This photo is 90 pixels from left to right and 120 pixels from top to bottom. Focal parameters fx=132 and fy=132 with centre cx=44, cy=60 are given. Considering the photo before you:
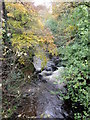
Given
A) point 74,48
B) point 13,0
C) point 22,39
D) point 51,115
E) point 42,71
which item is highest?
point 13,0

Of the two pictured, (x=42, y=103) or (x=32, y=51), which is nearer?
(x=42, y=103)

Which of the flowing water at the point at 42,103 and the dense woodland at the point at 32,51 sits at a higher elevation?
the dense woodland at the point at 32,51

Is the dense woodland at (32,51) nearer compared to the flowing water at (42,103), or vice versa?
the dense woodland at (32,51)

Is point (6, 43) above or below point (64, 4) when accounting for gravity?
below

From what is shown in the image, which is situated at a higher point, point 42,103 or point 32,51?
point 32,51

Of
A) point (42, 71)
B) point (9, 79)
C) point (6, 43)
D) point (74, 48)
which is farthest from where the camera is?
point (42, 71)

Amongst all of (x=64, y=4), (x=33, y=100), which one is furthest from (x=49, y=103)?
(x=64, y=4)

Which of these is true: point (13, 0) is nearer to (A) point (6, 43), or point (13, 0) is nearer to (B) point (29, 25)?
(B) point (29, 25)

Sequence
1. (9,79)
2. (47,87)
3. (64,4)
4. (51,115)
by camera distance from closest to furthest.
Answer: (9,79) < (51,115) < (47,87) < (64,4)

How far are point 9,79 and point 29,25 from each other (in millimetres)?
1676

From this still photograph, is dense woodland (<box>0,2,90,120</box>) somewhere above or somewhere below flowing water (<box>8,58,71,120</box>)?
above

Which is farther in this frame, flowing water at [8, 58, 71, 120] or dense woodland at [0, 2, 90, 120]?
flowing water at [8, 58, 71, 120]

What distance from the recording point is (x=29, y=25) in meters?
3.44

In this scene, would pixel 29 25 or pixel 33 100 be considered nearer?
pixel 33 100
